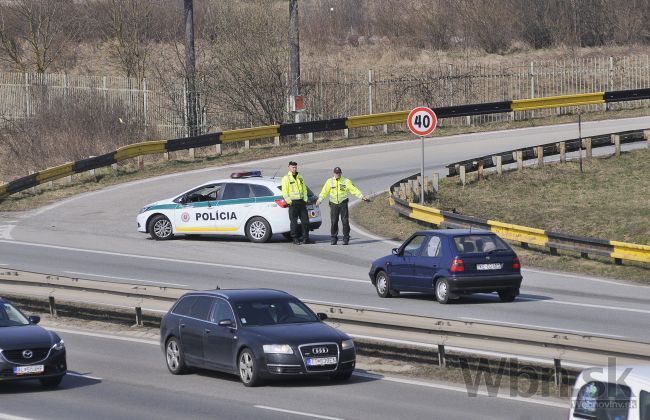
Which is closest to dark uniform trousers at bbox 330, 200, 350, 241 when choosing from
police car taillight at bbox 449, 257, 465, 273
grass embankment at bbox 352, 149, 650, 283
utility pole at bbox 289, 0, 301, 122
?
grass embankment at bbox 352, 149, 650, 283

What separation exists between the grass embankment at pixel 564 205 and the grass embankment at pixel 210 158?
9908 millimetres

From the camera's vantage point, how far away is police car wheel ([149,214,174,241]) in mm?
31047

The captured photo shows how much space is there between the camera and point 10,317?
A: 1617cm

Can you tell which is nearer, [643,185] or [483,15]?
[643,185]

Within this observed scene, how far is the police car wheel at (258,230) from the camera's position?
30219 mm

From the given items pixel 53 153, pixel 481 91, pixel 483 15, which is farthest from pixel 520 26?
pixel 53 153

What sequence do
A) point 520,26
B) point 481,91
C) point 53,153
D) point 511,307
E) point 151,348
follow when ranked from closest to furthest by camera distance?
point 151,348 < point 511,307 < point 53,153 < point 481,91 < point 520,26

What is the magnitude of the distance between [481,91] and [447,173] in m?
18.0

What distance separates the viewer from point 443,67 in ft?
211

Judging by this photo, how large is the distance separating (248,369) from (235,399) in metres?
0.79

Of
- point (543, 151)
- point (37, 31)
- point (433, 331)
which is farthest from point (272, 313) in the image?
point (37, 31)

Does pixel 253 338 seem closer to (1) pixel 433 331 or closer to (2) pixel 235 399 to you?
(2) pixel 235 399

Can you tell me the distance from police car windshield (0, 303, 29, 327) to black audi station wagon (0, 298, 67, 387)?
0.03 meters

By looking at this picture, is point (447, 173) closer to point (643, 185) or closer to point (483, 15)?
point (643, 185)
